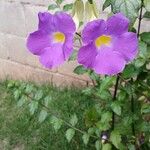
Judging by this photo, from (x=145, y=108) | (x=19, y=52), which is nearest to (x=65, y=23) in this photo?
(x=145, y=108)

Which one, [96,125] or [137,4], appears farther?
[96,125]

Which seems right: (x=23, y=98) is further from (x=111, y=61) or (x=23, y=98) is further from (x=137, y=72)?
(x=111, y=61)

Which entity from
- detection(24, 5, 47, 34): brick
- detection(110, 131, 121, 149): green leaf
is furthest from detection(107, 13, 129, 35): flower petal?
detection(24, 5, 47, 34): brick

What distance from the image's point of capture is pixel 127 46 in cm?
137

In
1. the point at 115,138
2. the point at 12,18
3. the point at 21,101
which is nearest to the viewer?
the point at 115,138

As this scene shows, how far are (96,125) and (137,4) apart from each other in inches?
34.4

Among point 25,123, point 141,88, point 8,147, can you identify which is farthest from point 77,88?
point 141,88

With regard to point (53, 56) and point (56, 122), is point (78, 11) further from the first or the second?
point (56, 122)

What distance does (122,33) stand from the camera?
138 centimetres

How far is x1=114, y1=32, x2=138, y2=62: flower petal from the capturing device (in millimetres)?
1371

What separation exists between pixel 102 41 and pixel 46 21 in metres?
0.18

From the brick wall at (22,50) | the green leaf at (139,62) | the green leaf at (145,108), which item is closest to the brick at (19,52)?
the brick wall at (22,50)

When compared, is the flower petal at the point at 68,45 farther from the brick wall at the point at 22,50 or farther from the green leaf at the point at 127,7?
the brick wall at the point at 22,50

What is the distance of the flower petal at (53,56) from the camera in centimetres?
137
